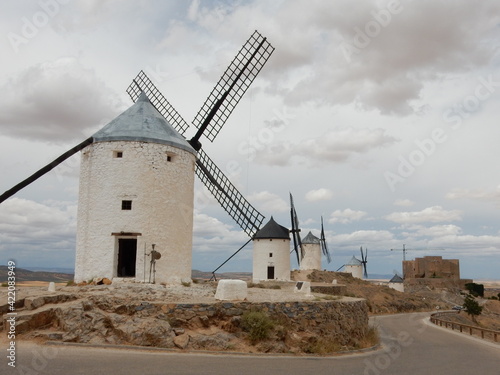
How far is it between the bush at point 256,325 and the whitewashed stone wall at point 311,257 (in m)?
42.5

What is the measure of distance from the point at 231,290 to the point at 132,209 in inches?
239

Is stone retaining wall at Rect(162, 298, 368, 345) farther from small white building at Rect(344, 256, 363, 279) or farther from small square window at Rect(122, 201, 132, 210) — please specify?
small white building at Rect(344, 256, 363, 279)

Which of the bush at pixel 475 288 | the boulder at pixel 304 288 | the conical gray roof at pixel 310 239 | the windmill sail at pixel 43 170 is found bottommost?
the bush at pixel 475 288

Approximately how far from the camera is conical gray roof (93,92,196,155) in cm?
1809

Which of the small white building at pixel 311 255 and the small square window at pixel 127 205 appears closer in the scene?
the small square window at pixel 127 205

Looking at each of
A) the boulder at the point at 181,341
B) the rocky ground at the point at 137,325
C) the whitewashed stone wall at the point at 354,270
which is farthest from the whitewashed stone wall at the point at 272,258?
the whitewashed stone wall at the point at 354,270

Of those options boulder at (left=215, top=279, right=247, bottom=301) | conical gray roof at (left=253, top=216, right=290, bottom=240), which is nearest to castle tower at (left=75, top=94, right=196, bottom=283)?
boulder at (left=215, top=279, right=247, bottom=301)

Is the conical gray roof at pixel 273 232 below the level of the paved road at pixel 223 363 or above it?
above

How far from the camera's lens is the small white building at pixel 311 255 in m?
54.4

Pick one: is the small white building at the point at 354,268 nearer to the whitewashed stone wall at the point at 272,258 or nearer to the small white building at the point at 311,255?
the small white building at the point at 311,255

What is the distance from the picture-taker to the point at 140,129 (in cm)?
1856

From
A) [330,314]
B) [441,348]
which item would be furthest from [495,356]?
[330,314]

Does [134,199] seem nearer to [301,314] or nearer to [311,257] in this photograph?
[301,314]

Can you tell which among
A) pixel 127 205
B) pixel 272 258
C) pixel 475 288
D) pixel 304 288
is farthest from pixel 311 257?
pixel 127 205
